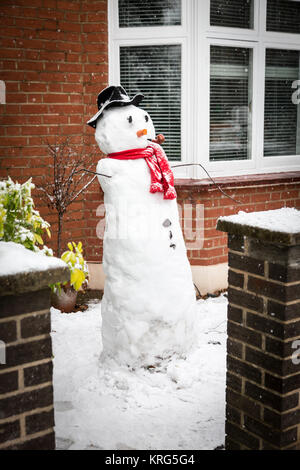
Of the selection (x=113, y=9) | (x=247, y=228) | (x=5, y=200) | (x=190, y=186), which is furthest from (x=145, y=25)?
(x=247, y=228)

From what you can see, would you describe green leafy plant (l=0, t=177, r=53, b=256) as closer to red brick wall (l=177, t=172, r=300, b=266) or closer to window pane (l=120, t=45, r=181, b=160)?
red brick wall (l=177, t=172, r=300, b=266)

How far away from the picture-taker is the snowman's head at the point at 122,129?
3.94 meters

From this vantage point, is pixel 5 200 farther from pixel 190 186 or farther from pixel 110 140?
pixel 190 186

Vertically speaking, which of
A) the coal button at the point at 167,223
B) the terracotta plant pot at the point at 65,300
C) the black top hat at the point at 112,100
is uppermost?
the black top hat at the point at 112,100

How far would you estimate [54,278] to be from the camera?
6.66ft

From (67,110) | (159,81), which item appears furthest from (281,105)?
(67,110)

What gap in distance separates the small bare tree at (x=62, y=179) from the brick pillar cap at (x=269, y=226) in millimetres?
2867

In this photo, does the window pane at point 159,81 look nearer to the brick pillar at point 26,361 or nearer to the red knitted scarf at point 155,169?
the red knitted scarf at point 155,169

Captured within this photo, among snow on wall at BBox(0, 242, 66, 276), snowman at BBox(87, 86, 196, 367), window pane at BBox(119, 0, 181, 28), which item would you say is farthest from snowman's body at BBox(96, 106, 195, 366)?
window pane at BBox(119, 0, 181, 28)

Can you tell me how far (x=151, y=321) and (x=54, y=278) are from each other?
201cm

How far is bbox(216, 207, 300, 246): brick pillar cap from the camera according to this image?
7.36 ft

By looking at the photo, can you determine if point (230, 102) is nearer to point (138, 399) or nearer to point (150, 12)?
point (150, 12)

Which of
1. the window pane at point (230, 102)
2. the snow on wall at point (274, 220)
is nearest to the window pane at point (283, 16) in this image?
the window pane at point (230, 102)

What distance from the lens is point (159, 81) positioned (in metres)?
5.74
